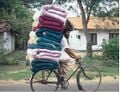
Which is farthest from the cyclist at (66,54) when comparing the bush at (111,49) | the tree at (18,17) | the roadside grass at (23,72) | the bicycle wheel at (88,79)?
the bush at (111,49)

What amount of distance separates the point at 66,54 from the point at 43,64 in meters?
0.72

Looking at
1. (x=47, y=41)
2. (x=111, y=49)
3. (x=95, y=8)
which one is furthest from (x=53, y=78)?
(x=95, y=8)

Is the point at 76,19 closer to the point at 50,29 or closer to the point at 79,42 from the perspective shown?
the point at 79,42

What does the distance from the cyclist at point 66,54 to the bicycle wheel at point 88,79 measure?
1.20 feet

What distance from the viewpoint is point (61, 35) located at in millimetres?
10367

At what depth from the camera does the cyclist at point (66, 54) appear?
34.4 feet

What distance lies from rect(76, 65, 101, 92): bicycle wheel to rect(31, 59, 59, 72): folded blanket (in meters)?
0.69

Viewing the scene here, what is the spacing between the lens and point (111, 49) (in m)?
24.8

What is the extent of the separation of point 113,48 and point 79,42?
22.0 m

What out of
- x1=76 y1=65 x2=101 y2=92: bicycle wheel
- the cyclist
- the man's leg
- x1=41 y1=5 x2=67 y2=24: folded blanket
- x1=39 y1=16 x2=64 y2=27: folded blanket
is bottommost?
x1=76 y1=65 x2=101 y2=92: bicycle wheel

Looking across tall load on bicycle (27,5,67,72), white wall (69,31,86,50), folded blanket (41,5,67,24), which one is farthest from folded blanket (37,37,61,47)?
white wall (69,31,86,50)

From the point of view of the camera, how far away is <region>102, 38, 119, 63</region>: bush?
80.8ft

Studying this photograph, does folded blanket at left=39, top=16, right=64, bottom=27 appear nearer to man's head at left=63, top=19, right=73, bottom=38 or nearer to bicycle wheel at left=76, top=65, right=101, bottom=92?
man's head at left=63, top=19, right=73, bottom=38

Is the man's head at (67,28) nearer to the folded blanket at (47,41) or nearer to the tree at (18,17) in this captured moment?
the folded blanket at (47,41)
